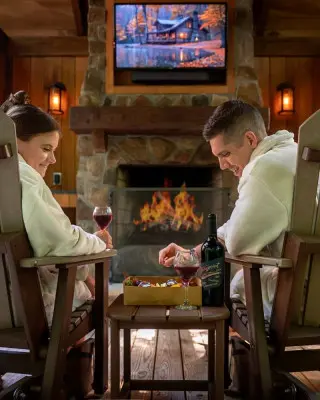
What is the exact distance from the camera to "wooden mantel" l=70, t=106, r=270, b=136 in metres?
4.27

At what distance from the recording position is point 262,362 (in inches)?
57.6

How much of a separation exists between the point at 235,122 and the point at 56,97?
4.04m

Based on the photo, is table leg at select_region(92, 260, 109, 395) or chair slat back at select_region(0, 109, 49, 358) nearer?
chair slat back at select_region(0, 109, 49, 358)

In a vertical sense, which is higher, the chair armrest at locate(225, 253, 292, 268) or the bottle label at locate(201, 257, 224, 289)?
the chair armrest at locate(225, 253, 292, 268)

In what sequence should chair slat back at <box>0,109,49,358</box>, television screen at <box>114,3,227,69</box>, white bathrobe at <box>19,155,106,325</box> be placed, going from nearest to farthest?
chair slat back at <box>0,109,49,358</box> < white bathrobe at <box>19,155,106,325</box> < television screen at <box>114,3,227,69</box>

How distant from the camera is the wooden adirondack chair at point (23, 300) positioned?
1.43 metres

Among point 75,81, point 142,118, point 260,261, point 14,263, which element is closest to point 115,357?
point 14,263

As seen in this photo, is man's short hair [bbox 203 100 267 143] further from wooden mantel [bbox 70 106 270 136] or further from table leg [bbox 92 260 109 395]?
wooden mantel [bbox 70 106 270 136]

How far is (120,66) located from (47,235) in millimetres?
3206

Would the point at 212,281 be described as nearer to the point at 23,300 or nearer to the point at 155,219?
the point at 23,300

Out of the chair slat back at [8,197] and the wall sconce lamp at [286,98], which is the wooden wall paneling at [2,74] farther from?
the chair slat back at [8,197]

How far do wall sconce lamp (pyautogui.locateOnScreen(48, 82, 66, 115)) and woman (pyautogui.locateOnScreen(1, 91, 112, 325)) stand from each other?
372cm

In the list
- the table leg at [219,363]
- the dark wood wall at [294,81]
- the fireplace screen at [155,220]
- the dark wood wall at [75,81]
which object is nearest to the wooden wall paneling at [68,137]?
the dark wood wall at [75,81]

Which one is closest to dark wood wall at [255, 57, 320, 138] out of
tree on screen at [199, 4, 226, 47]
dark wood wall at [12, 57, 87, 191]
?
tree on screen at [199, 4, 226, 47]
